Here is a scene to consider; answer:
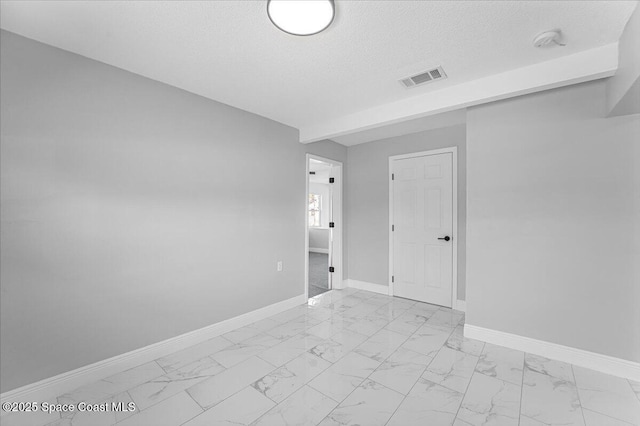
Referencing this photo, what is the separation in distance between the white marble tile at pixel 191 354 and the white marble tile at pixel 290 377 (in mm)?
711

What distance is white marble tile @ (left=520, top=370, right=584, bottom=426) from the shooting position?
66.2 inches

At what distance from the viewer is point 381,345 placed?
2.63 metres

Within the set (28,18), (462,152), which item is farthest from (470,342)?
(28,18)

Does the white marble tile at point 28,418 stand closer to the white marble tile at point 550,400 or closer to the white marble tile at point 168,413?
the white marble tile at point 168,413

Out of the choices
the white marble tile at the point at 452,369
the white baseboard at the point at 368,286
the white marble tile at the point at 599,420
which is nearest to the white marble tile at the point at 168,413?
the white marble tile at the point at 452,369

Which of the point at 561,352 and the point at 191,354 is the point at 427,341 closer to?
the point at 561,352

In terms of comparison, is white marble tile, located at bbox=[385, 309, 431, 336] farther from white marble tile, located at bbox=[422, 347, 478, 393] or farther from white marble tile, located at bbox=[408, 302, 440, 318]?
white marble tile, located at bbox=[422, 347, 478, 393]

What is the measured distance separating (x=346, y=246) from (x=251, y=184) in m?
2.16

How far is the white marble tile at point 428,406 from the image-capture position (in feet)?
5.48

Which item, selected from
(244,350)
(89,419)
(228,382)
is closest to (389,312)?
(244,350)

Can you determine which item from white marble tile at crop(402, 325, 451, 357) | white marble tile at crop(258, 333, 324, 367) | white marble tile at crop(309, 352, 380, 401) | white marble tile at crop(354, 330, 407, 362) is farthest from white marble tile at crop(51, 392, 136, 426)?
white marble tile at crop(402, 325, 451, 357)

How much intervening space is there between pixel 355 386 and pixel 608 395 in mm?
1749

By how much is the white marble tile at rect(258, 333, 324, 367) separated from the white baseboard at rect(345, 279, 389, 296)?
6.16 ft

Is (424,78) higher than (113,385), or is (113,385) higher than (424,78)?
(424,78)
